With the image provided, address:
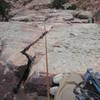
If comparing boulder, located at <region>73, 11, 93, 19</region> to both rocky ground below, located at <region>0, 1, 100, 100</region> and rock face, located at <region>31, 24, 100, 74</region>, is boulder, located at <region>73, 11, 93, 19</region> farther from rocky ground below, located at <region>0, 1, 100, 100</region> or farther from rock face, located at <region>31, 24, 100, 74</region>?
rock face, located at <region>31, 24, 100, 74</region>

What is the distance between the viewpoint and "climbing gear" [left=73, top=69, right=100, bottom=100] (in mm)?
1962

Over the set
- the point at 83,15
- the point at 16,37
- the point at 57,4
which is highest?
the point at 57,4

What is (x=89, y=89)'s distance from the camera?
202 cm

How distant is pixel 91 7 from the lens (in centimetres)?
620

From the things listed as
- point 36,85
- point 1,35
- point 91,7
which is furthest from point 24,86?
point 91,7

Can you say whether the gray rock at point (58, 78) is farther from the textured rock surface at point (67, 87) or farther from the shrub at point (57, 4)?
the shrub at point (57, 4)

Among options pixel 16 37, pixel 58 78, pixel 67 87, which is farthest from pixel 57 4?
pixel 67 87

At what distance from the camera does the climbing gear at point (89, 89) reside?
1962mm

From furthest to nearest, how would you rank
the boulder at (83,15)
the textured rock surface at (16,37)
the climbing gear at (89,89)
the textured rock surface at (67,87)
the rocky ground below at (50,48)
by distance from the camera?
the boulder at (83,15) → the textured rock surface at (16,37) → the rocky ground below at (50,48) → the textured rock surface at (67,87) → the climbing gear at (89,89)

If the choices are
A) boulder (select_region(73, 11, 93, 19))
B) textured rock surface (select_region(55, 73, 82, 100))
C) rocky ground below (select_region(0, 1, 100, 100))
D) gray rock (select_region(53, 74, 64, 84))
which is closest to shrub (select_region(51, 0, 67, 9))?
boulder (select_region(73, 11, 93, 19))

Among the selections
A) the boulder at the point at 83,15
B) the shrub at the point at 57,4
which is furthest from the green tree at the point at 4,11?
the boulder at the point at 83,15

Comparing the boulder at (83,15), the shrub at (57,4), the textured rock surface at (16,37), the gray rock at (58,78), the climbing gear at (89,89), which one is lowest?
the gray rock at (58,78)

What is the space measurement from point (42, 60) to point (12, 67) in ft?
1.28

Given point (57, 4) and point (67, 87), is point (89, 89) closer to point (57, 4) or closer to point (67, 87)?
→ point (67, 87)
